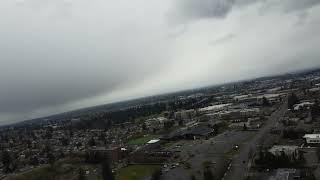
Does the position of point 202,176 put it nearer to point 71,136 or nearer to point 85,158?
point 85,158

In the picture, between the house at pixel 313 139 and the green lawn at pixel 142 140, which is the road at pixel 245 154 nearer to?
the house at pixel 313 139

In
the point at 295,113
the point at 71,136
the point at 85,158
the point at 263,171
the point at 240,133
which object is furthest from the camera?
the point at 71,136

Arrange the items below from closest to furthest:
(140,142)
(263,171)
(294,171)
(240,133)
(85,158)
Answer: (294,171) < (263,171) < (85,158) < (240,133) < (140,142)

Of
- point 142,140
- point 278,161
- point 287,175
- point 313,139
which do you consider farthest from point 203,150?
point 287,175

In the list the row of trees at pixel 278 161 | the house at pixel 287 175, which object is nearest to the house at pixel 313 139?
the row of trees at pixel 278 161

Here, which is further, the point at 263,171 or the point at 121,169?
the point at 121,169

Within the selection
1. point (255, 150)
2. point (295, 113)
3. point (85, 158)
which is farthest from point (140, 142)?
point (295, 113)
